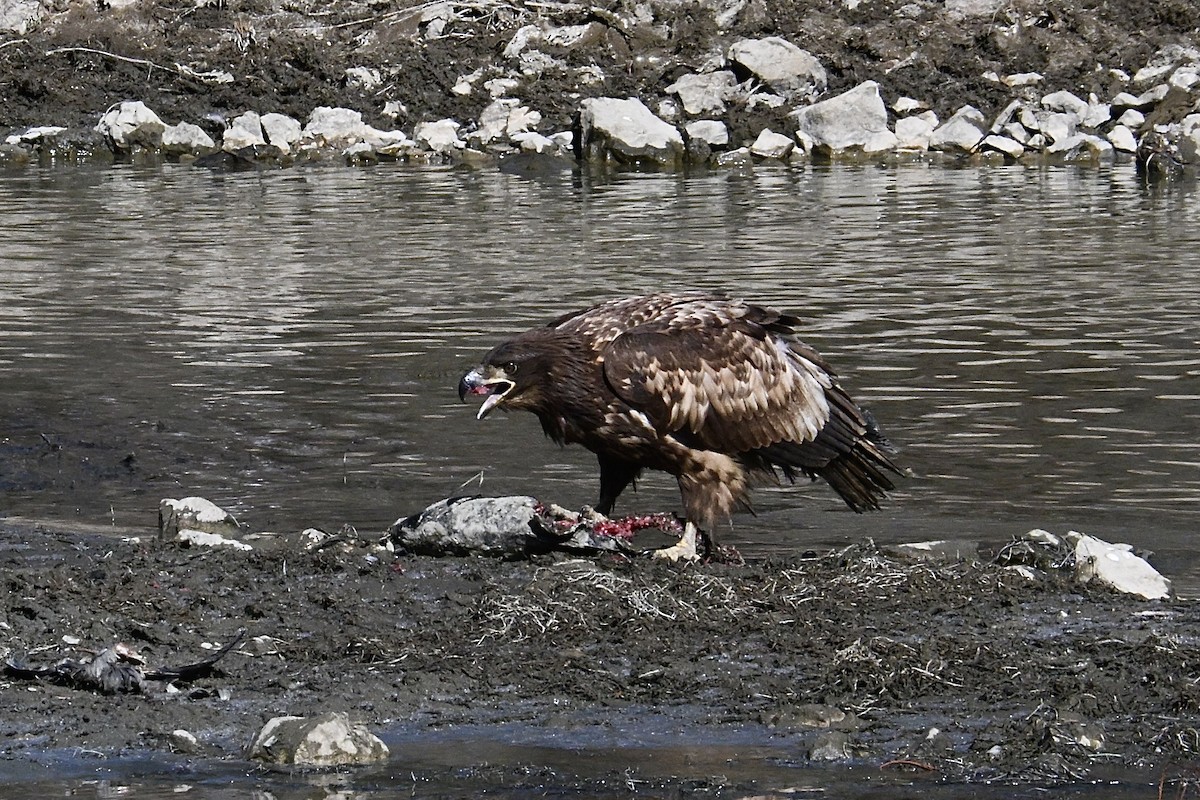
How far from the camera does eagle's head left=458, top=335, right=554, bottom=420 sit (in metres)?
7.52

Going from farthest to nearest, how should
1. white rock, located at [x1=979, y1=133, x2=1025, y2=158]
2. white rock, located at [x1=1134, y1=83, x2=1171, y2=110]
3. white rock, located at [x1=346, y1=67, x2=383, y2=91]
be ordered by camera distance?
white rock, located at [x1=346, y1=67, x2=383, y2=91] → white rock, located at [x1=1134, y1=83, x2=1171, y2=110] → white rock, located at [x1=979, y1=133, x2=1025, y2=158]

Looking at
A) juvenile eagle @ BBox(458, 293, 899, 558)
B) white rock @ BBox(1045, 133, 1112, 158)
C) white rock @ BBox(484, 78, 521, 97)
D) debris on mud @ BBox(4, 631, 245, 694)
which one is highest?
white rock @ BBox(484, 78, 521, 97)

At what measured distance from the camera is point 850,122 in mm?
29625

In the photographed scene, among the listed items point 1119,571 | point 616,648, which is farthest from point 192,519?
point 1119,571

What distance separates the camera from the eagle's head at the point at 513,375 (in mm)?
7516

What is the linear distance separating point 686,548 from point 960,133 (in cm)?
2271

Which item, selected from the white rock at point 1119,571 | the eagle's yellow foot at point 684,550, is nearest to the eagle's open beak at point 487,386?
the eagle's yellow foot at point 684,550

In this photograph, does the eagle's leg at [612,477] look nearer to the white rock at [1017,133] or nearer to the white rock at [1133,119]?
the white rock at [1017,133]

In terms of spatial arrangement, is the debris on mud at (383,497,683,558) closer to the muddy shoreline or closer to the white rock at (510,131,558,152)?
the muddy shoreline

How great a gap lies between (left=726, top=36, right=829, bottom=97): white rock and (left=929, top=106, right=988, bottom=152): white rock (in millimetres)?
2381

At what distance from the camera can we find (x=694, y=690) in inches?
236

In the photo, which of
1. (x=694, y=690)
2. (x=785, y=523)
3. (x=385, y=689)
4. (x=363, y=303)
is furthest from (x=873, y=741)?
(x=363, y=303)

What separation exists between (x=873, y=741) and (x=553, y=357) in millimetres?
2485

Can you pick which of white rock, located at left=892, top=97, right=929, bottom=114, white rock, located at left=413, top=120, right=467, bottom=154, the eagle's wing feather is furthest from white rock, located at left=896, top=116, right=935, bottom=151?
the eagle's wing feather
